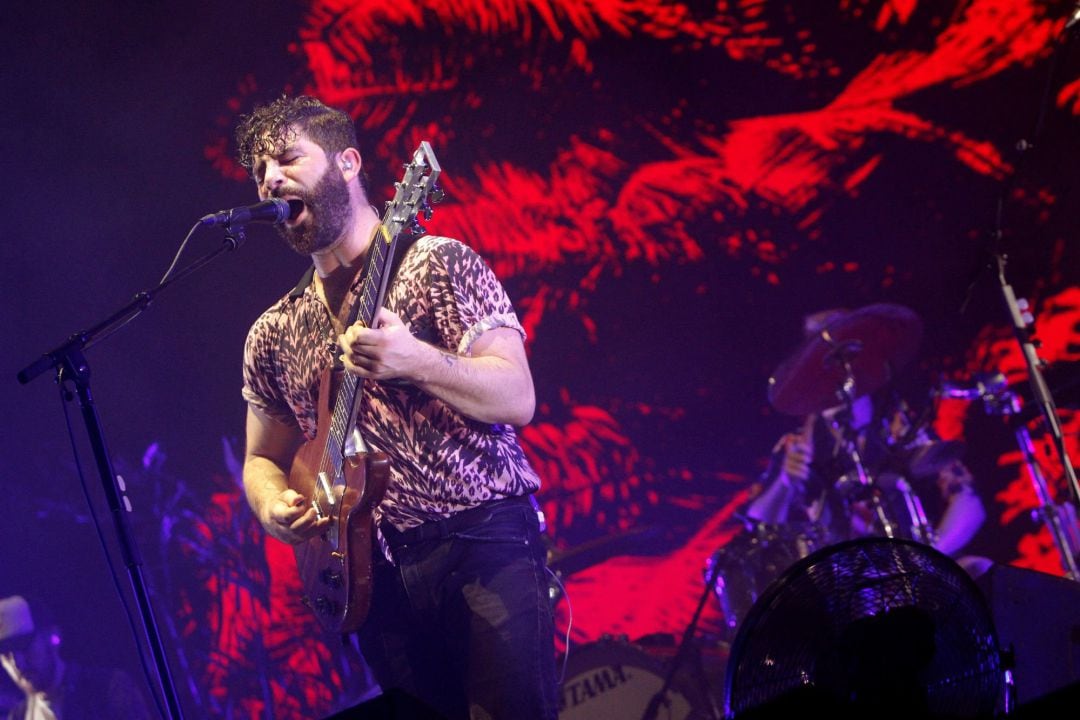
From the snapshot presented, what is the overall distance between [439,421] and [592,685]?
78.6 inches

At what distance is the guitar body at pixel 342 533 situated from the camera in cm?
233

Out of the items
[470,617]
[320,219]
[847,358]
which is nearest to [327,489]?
[470,617]

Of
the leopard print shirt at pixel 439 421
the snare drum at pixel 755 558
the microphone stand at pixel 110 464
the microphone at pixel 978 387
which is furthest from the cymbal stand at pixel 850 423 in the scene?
A: the microphone stand at pixel 110 464

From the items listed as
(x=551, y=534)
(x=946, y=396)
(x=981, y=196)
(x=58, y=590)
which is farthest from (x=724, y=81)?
(x=58, y=590)

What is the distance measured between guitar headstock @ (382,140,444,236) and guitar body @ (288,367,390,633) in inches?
17.1

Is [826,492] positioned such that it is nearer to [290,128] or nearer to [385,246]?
[385,246]

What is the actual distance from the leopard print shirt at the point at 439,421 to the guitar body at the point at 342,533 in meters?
0.11

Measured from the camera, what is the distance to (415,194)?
8.62 ft

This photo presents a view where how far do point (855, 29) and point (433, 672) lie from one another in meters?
4.03

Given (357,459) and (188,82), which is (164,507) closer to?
(188,82)

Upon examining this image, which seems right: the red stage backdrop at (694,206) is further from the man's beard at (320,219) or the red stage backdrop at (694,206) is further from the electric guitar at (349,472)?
the electric guitar at (349,472)

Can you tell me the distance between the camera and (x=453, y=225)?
4.95m

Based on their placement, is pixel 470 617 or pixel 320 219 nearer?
pixel 470 617

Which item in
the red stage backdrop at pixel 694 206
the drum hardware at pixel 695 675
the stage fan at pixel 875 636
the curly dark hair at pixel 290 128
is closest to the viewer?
the stage fan at pixel 875 636
